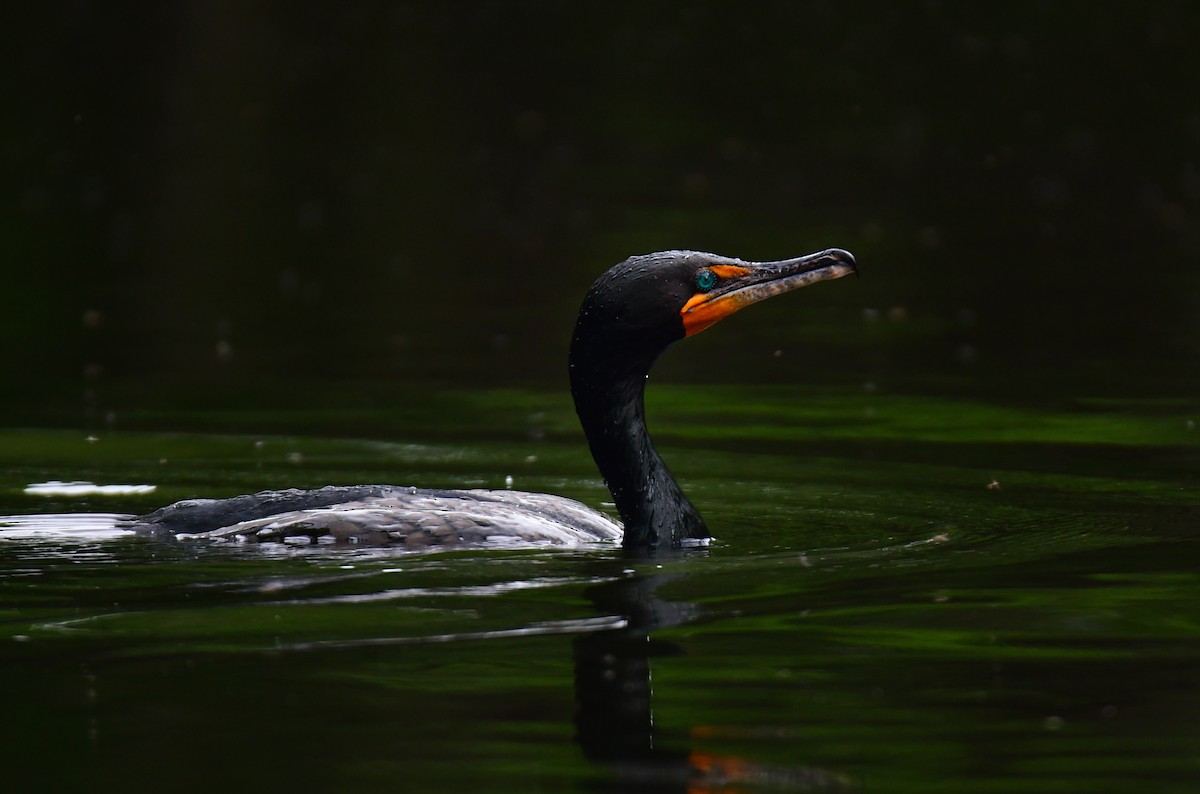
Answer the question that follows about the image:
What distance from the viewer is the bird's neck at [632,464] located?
9.65 m

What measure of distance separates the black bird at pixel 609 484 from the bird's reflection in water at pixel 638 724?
114 cm

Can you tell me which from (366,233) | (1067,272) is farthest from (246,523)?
(366,233)

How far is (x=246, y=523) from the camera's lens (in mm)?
9438

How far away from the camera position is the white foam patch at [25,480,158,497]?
10.9 metres

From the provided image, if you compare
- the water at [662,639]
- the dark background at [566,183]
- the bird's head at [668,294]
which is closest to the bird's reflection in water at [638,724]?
the water at [662,639]

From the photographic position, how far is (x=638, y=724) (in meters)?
6.61

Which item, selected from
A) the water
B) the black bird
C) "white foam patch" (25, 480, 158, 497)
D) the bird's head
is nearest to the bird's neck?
the black bird

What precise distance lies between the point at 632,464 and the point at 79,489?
297cm

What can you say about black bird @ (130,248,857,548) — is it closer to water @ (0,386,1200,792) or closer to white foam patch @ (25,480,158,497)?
water @ (0,386,1200,792)

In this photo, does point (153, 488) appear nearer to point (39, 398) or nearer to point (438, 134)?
point (39, 398)

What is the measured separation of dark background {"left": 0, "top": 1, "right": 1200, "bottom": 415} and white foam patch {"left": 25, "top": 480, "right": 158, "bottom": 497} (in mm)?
3041

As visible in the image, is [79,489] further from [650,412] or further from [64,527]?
[650,412]

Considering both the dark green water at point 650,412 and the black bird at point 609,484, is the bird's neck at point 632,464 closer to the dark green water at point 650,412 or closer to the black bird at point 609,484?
the black bird at point 609,484

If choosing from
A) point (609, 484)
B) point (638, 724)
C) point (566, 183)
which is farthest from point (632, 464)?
point (566, 183)
